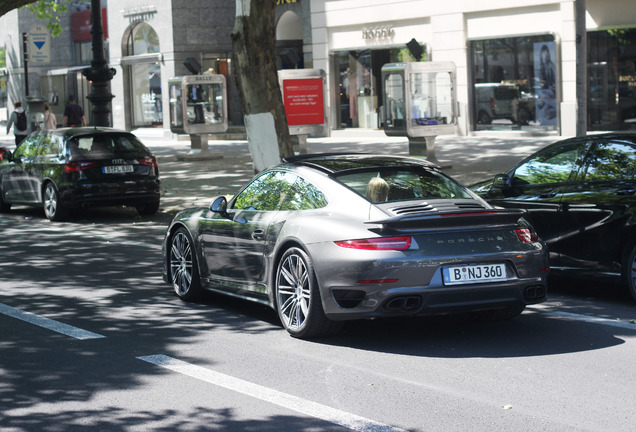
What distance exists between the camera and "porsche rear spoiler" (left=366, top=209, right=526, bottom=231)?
7152 mm

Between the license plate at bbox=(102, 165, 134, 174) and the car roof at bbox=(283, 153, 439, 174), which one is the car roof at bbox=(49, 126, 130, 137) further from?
the car roof at bbox=(283, 153, 439, 174)

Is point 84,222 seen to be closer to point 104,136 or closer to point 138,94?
point 104,136

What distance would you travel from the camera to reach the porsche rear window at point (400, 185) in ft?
25.6

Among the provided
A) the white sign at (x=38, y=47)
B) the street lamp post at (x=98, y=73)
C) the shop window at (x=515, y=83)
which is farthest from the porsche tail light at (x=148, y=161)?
the shop window at (x=515, y=83)

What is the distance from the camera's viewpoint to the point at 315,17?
112 feet

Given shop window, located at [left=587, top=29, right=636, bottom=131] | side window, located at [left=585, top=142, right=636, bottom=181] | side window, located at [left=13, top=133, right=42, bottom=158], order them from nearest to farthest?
side window, located at [left=585, top=142, right=636, bottom=181]
side window, located at [left=13, top=133, right=42, bottom=158]
shop window, located at [left=587, top=29, right=636, bottom=131]

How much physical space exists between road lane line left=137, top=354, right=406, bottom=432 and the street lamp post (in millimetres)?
15731

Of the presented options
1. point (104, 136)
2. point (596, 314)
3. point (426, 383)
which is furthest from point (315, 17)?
point (426, 383)

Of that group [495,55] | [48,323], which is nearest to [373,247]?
[48,323]

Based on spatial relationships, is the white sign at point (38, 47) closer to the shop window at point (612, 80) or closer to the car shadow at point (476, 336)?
the shop window at point (612, 80)

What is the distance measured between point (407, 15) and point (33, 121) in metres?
13.1

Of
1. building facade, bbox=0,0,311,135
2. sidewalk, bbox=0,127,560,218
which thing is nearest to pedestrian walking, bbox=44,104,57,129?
sidewalk, bbox=0,127,560,218

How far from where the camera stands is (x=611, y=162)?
30.7 ft

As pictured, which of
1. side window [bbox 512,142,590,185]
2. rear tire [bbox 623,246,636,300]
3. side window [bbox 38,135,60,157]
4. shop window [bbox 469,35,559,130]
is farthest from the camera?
shop window [bbox 469,35,559,130]
